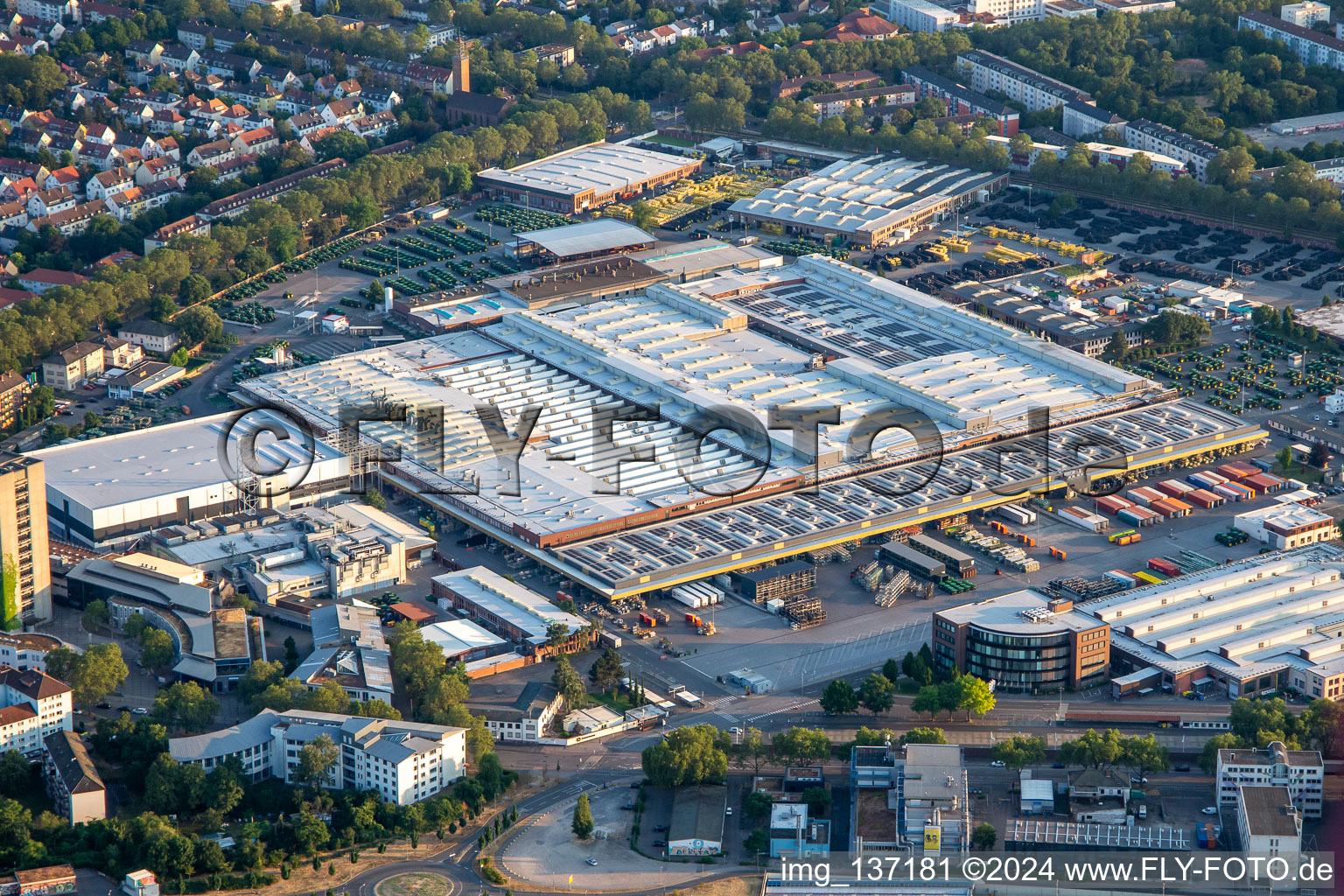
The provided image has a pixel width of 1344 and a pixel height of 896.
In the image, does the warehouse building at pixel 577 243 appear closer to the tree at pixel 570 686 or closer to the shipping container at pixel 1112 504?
the shipping container at pixel 1112 504

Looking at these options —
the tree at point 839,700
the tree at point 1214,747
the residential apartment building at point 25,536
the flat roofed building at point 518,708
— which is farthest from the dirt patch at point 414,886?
the tree at point 1214,747

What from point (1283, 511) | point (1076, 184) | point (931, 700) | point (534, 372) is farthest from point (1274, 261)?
point (931, 700)

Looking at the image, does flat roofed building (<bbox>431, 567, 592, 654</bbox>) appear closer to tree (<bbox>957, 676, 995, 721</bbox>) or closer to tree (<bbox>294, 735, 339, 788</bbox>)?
tree (<bbox>294, 735, 339, 788</bbox>)

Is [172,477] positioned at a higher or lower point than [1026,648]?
lower

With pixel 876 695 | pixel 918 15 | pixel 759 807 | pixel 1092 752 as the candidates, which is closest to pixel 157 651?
pixel 759 807

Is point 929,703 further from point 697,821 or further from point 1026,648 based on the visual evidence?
point 697,821

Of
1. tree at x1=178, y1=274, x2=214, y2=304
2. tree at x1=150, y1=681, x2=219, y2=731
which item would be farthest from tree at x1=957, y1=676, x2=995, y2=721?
tree at x1=178, y1=274, x2=214, y2=304
